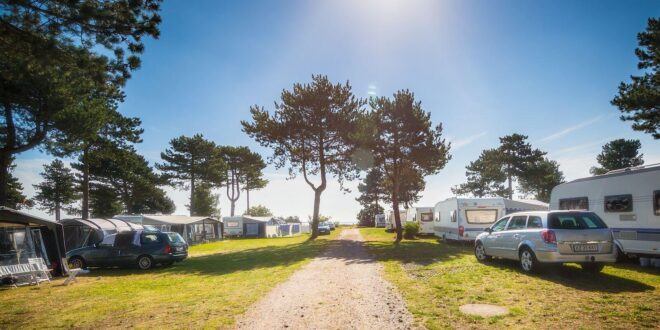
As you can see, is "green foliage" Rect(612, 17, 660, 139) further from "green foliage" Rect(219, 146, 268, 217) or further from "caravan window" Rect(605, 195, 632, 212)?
"green foliage" Rect(219, 146, 268, 217)

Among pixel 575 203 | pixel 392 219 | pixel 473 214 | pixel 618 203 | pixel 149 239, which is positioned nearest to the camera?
pixel 618 203

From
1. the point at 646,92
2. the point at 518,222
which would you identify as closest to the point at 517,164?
the point at 646,92

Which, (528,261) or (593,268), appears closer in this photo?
(593,268)

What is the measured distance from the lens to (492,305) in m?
6.36

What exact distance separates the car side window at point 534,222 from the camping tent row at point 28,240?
16294mm

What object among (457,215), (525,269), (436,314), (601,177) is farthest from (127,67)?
(457,215)

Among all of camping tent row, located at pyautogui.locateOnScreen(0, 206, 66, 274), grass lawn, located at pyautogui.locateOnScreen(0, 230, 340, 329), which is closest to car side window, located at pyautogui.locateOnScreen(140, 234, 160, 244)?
grass lawn, located at pyautogui.locateOnScreen(0, 230, 340, 329)

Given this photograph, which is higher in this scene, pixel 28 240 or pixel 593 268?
pixel 28 240

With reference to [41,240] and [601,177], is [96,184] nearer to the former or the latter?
[41,240]

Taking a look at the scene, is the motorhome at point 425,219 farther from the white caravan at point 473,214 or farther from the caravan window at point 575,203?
the caravan window at point 575,203

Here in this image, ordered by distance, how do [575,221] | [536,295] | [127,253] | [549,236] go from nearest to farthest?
[536,295]
[549,236]
[575,221]
[127,253]

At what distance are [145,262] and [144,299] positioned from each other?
727 centimetres

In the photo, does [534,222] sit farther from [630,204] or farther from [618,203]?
[618,203]

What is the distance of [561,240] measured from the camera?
28.1ft
